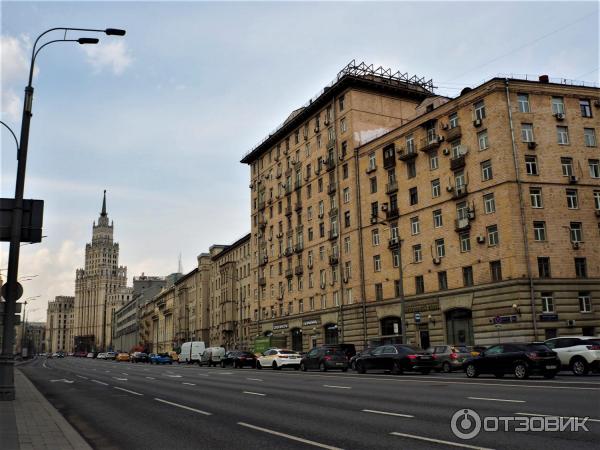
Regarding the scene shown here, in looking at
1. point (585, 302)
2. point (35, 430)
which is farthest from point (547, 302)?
point (35, 430)

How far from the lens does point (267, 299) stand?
70.9 meters

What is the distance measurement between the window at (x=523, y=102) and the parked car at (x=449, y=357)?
1947 cm

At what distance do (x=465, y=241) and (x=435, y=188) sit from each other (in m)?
5.45

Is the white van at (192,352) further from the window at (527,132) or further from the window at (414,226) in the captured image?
the window at (527,132)

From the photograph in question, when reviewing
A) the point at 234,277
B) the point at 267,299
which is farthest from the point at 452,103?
the point at 234,277

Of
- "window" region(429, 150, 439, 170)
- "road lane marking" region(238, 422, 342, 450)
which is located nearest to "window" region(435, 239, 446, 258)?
"window" region(429, 150, 439, 170)

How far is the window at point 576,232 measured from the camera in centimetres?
3950

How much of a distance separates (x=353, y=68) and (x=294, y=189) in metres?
15.3

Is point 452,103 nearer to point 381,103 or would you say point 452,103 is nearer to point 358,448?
point 381,103

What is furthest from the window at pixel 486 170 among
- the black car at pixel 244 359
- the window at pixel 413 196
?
the black car at pixel 244 359

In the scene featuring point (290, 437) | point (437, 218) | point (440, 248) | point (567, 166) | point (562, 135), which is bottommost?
point (290, 437)

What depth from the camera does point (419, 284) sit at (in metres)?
46.0

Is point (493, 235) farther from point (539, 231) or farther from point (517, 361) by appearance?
point (517, 361)

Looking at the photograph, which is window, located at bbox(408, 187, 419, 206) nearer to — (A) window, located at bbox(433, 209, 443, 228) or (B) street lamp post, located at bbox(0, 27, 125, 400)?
(A) window, located at bbox(433, 209, 443, 228)
